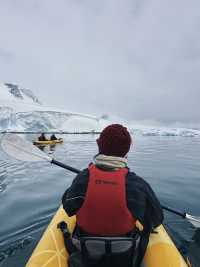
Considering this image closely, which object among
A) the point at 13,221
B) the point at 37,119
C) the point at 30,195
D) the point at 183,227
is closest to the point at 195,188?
the point at 183,227

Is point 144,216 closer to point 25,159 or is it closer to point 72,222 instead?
point 72,222

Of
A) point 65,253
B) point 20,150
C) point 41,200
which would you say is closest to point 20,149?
point 20,150

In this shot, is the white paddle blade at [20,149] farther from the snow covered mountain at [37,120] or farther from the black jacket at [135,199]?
the snow covered mountain at [37,120]

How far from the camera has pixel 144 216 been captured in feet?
9.46

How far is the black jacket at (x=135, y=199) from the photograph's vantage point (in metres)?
2.60

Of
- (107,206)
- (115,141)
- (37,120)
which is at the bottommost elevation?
(107,206)

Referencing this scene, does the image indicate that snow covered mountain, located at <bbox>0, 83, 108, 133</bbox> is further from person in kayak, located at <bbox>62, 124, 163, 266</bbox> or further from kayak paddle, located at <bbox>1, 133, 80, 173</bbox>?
person in kayak, located at <bbox>62, 124, 163, 266</bbox>

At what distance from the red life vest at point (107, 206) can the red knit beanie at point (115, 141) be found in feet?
0.68

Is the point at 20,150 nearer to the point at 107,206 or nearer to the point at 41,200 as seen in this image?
the point at 41,200

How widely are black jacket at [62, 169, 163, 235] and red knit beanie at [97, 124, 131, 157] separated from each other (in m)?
0.27

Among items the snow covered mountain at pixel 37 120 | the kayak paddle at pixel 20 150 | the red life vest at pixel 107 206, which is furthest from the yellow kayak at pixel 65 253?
the snow covered mountain at pixel 37 120

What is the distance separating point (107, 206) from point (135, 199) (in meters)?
0.29

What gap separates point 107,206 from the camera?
2.56 meters

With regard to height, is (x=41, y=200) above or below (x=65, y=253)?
below
